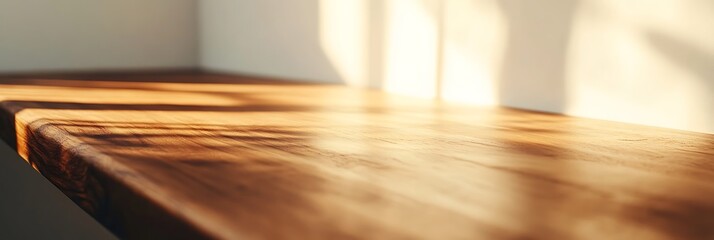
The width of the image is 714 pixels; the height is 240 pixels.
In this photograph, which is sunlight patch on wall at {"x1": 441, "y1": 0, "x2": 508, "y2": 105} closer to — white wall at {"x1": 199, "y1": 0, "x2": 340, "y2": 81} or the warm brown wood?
the warm brown wood

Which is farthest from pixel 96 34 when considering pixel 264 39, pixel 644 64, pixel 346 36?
pixel 644 64

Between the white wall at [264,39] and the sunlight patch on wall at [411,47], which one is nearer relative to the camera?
the sunlight patch on wall at [411,47]

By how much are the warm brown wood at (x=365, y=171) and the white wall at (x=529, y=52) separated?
0.16 feet

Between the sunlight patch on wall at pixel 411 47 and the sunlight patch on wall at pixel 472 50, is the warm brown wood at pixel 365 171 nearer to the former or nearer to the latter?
the sunlight patch on wall at pixel 472 50

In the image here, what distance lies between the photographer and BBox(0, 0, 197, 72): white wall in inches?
85.2

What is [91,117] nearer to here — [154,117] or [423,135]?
[154,117]

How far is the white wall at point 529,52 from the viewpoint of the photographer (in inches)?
40.1

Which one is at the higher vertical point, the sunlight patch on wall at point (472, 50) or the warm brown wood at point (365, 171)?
the sunlight patch on wall at point (472, 50)

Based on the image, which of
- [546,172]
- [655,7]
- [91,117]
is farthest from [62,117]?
[655,7]

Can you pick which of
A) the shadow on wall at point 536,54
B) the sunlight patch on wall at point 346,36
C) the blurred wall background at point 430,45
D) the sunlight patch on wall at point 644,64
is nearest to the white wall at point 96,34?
the blurred wall background at point 430,45

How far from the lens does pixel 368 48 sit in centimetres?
170

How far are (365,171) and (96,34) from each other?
180cm

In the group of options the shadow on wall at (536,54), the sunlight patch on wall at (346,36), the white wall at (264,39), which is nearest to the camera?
the shadow on wall at (536,54)

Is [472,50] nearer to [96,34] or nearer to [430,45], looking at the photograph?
[430,45]
